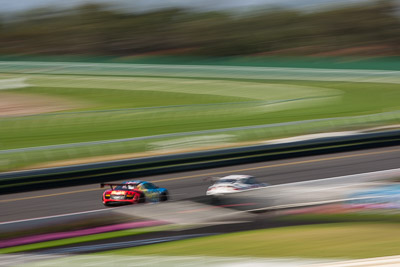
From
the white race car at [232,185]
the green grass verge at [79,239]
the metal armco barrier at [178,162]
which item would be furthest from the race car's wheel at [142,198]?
the metal armco barrier at [178,162]

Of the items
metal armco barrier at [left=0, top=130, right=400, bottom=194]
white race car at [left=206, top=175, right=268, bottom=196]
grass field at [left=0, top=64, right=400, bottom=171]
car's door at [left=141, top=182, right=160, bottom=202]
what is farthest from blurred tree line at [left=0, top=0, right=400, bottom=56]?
car's door at [left=141, top=182, right=160, bottom=202]

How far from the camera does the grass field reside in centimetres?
1892

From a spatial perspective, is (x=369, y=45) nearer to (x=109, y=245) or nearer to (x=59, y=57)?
(x=59, y=57)

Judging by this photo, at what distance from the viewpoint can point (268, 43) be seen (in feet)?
125

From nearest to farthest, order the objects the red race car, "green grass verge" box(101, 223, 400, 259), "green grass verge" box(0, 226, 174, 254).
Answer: "green grass verge" box(101, 223, 400, 259)
"green grass verge" box(0, 226, 174, 254)
the red race car

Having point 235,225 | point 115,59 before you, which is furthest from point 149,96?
point 235,225

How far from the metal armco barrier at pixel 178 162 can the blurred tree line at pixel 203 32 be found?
1992cm

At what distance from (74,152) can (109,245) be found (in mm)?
9479

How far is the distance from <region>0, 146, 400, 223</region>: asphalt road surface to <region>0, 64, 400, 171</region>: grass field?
273 centimetres

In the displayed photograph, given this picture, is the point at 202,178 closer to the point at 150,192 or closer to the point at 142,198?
the point at 150,192

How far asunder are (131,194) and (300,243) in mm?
4564

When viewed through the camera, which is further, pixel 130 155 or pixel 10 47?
pixel 10 47

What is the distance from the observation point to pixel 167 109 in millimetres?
25312

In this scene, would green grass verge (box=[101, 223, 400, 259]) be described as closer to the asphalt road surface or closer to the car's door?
the car's door
